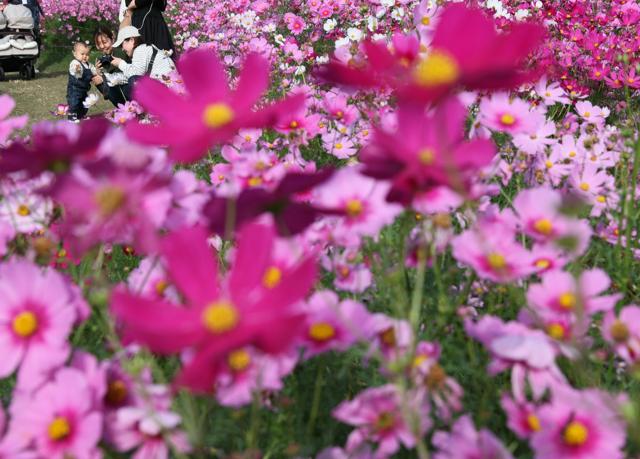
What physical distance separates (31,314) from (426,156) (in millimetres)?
472

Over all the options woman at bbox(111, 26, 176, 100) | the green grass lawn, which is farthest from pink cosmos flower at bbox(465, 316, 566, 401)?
the green grass lawn

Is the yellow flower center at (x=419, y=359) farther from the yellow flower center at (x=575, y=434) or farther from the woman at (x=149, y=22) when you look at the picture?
the woman at (x=149, y=22)

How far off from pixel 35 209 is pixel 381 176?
53cm

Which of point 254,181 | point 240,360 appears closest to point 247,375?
point 240,360

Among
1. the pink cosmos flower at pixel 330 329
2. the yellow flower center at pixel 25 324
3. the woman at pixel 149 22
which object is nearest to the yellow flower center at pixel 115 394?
the yellow flower center at pixel 25 324

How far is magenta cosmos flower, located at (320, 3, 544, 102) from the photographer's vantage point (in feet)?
1.88

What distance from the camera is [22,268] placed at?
667 mm

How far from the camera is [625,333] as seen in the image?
0.73m

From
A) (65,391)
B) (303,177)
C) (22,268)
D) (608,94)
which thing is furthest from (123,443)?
(608,94)

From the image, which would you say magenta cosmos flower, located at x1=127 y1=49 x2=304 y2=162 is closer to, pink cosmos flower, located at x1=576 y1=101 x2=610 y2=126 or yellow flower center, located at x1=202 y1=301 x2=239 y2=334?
yellow flower center, located at x1=202 y1=301 x2=239 y2=334

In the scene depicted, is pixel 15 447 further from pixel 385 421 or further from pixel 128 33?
pixel 128 33

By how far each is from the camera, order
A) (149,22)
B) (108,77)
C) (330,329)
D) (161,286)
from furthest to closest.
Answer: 1. (149,22)
2. (108,77)
3. (161,286)
4. (330,329)

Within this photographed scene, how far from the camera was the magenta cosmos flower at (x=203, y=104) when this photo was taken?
2.15ft

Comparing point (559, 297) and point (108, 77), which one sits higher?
point (559, 297)
